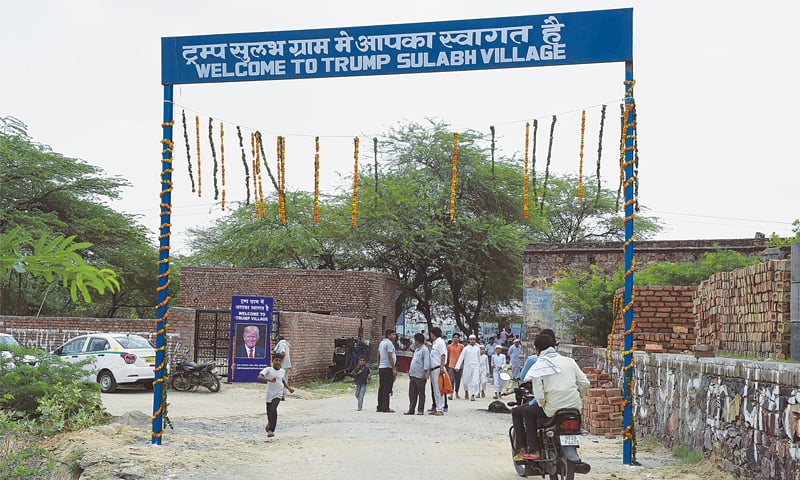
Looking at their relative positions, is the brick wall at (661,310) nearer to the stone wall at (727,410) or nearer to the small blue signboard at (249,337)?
the stone wall at (727,410)

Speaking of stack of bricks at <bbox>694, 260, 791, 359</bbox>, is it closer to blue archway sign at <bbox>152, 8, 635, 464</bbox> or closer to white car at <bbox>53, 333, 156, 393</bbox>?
blue archway sign at <bbox>152, 8, 635, 464</bbox>

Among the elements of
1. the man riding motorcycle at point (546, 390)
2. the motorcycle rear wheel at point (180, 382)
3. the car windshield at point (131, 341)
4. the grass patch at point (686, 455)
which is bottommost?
the motorcycle rear wheel at point (180, 382)

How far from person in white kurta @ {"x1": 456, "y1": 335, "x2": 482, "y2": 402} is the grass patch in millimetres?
10765

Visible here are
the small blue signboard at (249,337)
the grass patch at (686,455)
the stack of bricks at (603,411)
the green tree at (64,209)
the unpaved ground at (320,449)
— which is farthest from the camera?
the green tree at (64,209)

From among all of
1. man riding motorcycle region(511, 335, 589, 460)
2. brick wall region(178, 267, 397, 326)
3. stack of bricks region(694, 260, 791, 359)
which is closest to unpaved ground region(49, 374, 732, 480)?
man riding motorcycle region(511, 335, 589, 460)

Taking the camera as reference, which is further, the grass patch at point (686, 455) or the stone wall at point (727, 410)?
the grass patch at point (686, 455)

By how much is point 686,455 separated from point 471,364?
38.8ft

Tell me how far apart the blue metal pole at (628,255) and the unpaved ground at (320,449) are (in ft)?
1.94

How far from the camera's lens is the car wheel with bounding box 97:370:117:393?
21.6m

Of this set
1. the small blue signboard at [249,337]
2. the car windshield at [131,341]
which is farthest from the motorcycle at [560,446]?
the car windshield at [131,341]

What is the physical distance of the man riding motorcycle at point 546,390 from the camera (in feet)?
28.1

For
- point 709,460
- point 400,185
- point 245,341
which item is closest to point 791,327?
point 709,460

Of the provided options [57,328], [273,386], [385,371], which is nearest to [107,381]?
[57,328]

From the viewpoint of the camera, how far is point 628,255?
34.8 feet
